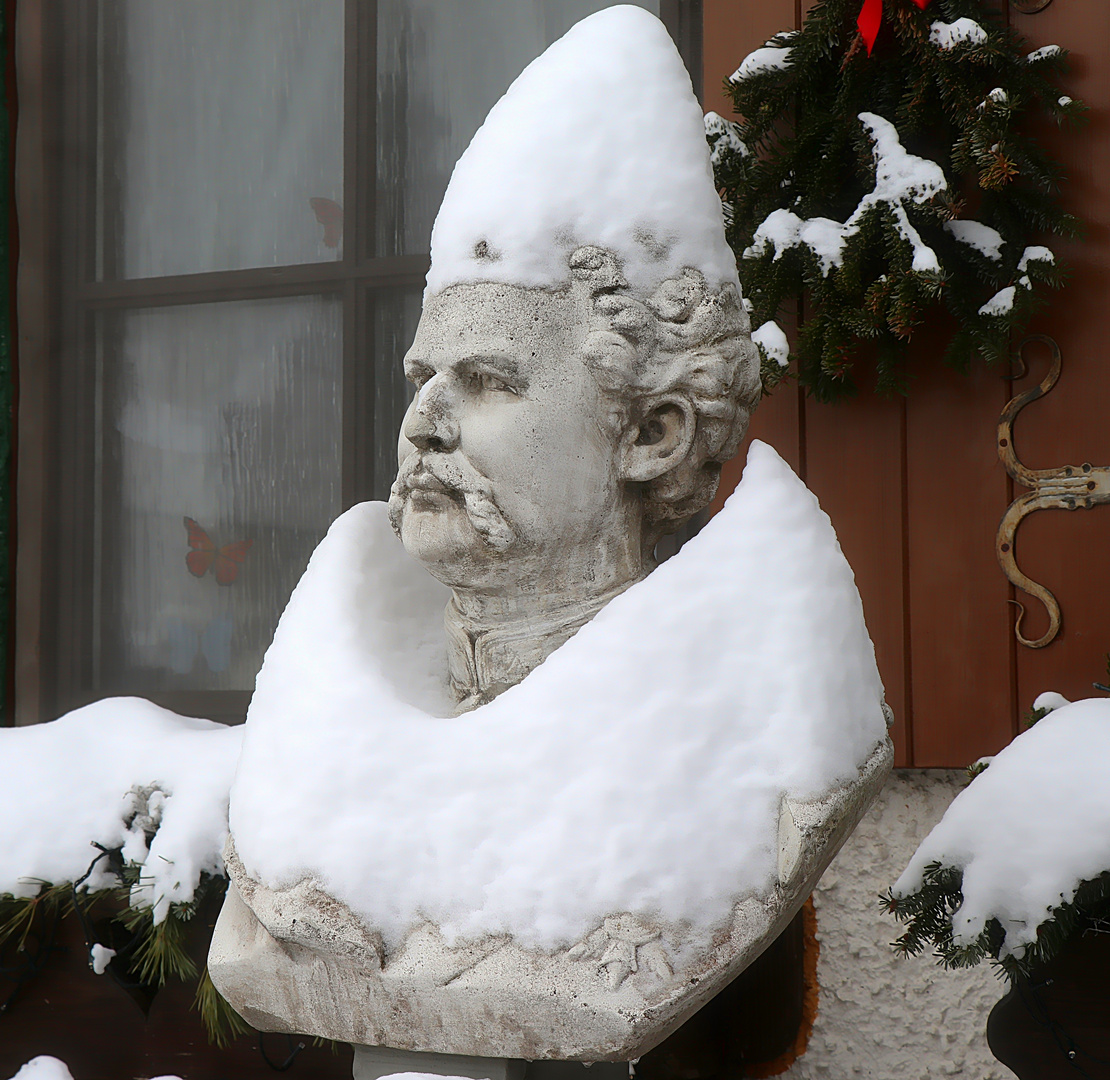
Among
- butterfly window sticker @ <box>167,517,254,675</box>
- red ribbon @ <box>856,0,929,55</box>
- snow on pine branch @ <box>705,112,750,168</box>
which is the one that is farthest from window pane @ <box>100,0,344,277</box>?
red ribbon @ <box>856,0,929,55</box>

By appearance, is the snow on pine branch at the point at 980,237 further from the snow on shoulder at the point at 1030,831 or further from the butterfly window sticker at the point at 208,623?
the butterfly window sticker at the point at 208,623

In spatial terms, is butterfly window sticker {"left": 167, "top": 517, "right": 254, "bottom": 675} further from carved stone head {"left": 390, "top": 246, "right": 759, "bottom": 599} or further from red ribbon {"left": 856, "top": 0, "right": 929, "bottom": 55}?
red ribbon {"left": 856, "top": 0, "right": 929, "bottom": 55}

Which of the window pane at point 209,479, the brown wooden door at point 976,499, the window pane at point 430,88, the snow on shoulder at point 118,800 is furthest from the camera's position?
the window pane at point 209,479

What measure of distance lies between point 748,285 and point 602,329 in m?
0.65

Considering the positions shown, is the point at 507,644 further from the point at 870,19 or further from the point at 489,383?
the point at 870,19

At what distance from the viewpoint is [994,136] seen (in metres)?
1.73

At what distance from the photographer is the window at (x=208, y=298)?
7.70 feet

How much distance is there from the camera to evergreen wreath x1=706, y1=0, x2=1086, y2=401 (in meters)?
1.76

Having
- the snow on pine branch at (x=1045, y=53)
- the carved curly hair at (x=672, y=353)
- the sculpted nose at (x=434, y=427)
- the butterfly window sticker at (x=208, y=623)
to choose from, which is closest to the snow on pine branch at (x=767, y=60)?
the snow on pine branch at (x=1045, y=53)

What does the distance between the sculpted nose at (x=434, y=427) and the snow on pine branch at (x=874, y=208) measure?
0.77 m

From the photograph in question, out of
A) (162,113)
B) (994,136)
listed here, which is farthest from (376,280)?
(994,136)

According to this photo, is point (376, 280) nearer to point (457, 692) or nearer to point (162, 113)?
point (162, 113)

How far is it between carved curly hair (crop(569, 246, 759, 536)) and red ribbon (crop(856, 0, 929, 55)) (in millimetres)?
626

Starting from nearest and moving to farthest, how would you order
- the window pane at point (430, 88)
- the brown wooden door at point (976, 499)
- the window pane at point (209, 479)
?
the brown wooden door at point (976, 499)
the window pane at point (430, 88)
the window pane at point (209, 479)
